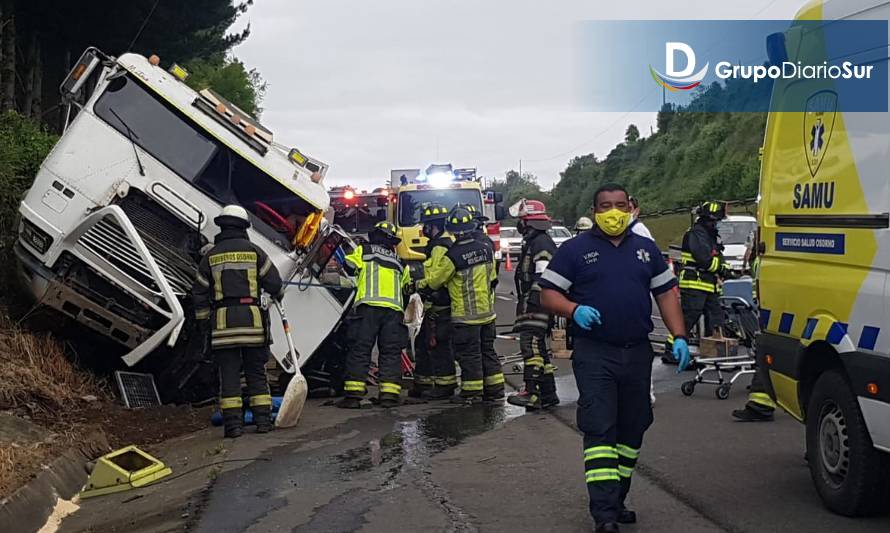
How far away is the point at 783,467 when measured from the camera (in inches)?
266

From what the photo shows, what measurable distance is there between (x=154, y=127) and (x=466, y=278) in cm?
314

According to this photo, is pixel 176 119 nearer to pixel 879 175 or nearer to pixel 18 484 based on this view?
pixel 18 484

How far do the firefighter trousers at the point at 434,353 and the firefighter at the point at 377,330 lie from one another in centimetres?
25

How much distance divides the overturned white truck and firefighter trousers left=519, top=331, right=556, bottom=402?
6.09 feet

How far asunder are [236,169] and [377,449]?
11.3ft

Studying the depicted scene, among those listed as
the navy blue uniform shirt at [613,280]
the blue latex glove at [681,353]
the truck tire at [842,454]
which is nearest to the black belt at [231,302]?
the navy blue uniform shirt at [613,280]

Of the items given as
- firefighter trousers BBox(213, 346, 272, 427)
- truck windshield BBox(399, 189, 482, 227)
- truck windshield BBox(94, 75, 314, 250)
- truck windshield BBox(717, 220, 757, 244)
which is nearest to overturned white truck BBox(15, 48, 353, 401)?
truck windshield BBox(94, 75, 314, 250)

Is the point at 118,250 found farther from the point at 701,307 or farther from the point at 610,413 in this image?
the point at 701,307

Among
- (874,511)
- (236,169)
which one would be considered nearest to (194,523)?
(874,511)

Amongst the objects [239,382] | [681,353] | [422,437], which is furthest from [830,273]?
[239,382]

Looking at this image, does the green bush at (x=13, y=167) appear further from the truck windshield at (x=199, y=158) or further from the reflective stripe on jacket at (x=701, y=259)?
the reflective stripe on jacket at (x=701, y=259)

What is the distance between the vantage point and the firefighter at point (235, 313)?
27.5 ft

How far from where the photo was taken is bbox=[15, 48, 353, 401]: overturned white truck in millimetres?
8789

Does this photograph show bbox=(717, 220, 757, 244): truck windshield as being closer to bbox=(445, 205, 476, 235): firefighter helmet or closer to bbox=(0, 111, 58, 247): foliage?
bbox=(445, 205, 476, 235): firefighter helmet
